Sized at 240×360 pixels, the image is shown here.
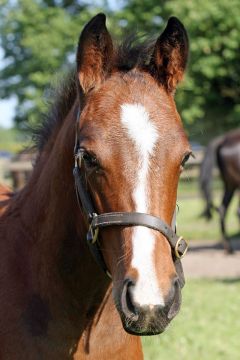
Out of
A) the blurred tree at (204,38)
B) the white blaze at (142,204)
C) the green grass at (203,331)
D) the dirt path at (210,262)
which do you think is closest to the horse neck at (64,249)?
the white blaze at (142,204)

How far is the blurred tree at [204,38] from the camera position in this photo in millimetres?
15844

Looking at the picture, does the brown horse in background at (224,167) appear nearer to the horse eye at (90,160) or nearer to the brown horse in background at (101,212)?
the brown horse in background at (101,212)

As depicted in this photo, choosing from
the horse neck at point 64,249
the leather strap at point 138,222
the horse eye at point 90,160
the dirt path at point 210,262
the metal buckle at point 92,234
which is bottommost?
the dirt path at point 210,262

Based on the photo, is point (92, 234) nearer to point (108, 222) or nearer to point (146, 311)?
point (108, 222)

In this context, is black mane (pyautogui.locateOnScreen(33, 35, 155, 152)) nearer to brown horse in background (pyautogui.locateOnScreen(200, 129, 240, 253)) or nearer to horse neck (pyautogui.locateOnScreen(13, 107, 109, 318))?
horse neck (pyautogui.locateOnScreen(13, 107, 109, 318))

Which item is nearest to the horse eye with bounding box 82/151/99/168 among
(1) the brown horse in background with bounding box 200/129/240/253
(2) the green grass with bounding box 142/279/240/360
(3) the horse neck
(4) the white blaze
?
(4) the white blaze

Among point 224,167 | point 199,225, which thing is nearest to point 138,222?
point 224,167

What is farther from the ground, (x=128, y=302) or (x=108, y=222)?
(x=108, y=222)

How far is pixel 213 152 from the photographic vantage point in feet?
36.9

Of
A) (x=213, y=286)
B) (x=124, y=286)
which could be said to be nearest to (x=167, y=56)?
(x=124, y=286)

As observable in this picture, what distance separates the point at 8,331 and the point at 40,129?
1095 mm

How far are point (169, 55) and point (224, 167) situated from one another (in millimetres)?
8887

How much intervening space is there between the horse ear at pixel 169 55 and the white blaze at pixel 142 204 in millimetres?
304

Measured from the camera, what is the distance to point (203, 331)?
544cm
